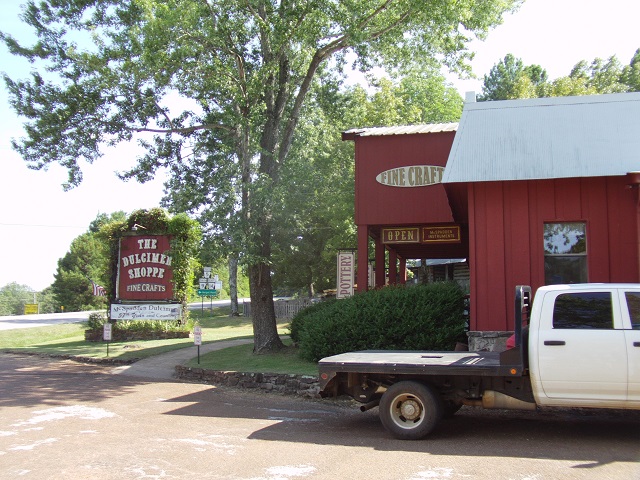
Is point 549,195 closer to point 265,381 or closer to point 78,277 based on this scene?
point 265,381

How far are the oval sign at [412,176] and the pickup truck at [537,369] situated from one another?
29.1 feet

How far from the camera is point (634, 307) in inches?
289

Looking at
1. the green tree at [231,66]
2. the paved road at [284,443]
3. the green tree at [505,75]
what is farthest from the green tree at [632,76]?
the paved road at [284,443]

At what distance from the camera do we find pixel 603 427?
338 inches

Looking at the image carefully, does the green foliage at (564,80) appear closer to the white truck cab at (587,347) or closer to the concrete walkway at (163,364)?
the concrete walkway at (163,364)

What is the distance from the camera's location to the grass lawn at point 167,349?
14805mm

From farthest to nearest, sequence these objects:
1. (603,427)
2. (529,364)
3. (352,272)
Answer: (352,272) → (603,427) → (529,364)

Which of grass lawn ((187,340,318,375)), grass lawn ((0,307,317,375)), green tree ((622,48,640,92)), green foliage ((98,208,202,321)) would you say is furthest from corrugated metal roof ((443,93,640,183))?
green tree ((622,48,640,92))

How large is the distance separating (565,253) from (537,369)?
5161mm

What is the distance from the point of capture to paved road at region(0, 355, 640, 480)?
6.64 meters

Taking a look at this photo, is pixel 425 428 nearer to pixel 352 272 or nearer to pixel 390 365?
pixel 390 365

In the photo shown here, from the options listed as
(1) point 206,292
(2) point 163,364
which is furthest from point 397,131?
(1) point 206,292

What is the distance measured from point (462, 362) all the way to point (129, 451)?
4.37 metres

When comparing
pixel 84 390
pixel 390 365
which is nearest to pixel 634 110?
pixel 390 365
